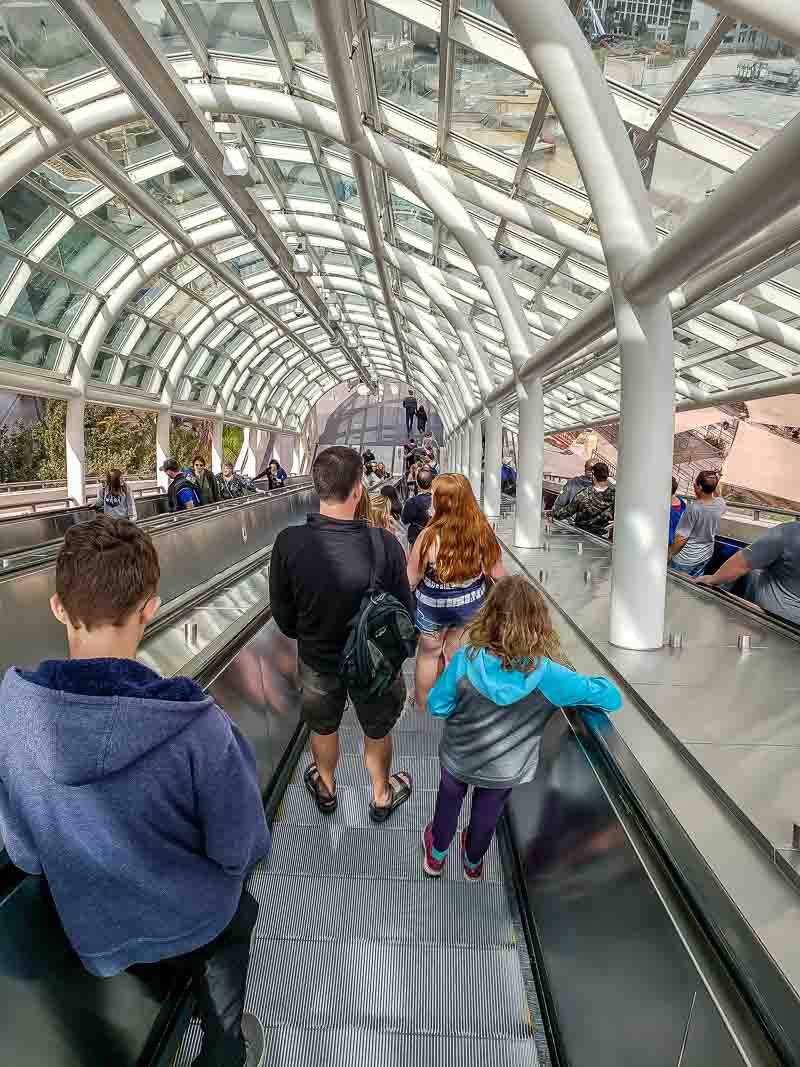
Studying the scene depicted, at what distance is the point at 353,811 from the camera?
13.0 feet

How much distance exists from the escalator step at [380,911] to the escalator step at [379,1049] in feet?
1.53

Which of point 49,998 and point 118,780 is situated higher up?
point 118,780

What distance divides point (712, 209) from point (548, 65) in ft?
6.57

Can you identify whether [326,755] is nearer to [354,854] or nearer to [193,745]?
[354,854]

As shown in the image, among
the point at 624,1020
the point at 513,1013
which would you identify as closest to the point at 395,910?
the point at 513,1013

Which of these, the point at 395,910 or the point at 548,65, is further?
the point at 548,65

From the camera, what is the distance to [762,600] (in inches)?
185

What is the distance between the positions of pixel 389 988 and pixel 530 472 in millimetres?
8400

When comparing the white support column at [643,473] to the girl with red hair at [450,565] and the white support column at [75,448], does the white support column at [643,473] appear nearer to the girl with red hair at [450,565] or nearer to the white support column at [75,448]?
the girl with red hair at [450,565]

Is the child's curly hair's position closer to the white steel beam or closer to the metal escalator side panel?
the metal escalator side panel

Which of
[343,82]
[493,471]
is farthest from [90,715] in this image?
[493,471]

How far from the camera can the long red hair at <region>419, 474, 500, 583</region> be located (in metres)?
4.44

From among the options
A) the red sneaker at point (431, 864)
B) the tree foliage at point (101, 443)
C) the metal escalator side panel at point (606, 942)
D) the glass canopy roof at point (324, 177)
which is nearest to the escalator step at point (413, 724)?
the red sneaker at point (431, 864)

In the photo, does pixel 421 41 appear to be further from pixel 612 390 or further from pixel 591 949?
pixel 612 390
